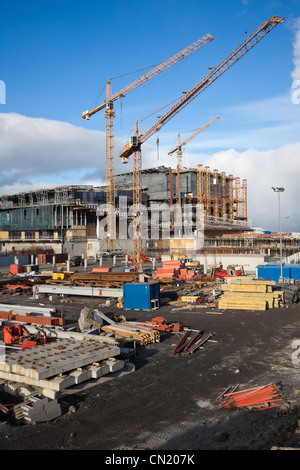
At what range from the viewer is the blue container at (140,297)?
24312mm

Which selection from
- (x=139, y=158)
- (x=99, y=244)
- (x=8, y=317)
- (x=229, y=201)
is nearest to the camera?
(x=8, y=317)

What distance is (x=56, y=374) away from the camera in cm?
1064

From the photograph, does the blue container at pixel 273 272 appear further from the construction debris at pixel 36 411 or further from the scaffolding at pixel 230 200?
the scaffolding at pixel 230 200

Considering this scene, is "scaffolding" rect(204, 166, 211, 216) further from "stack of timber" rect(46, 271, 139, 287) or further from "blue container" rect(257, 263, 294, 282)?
"stack of timber" rect(46, 271, 139, 287)

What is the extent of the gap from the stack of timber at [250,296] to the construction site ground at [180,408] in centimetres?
660

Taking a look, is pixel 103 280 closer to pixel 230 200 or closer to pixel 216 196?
pixel 216 196

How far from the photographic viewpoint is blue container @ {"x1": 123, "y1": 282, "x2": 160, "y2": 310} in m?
24.3

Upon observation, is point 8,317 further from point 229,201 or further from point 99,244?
point 229,201

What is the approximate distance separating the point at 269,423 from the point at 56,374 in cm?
589

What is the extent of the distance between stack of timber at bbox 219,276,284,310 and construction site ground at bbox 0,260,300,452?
660 cm

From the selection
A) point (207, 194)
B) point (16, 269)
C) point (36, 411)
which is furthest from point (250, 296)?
point (207, 194)

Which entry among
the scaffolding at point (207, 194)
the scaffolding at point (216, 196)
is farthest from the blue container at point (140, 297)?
the scaffolding at point (216, 196)
